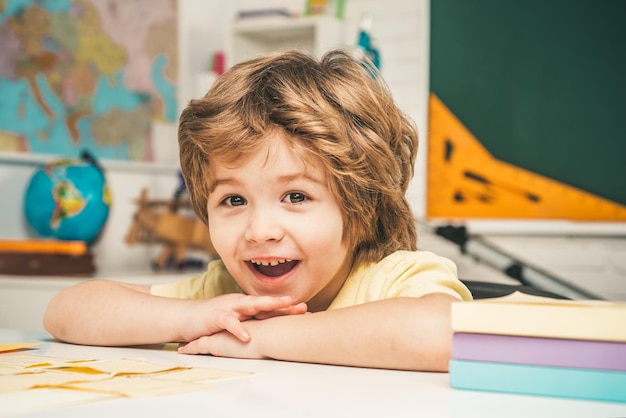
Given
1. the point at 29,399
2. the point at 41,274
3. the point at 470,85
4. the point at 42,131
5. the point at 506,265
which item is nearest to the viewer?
the point at 29,399

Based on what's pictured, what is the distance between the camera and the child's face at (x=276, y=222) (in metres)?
0.91

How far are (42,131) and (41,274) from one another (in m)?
0.53

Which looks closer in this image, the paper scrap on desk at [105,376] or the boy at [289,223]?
the paper scrap on desk at [105,376]

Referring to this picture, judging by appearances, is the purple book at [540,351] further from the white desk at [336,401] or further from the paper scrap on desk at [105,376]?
the paper scrap on desk at [105,376]

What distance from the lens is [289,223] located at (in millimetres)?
915

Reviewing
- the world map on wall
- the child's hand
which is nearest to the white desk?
the child's hand

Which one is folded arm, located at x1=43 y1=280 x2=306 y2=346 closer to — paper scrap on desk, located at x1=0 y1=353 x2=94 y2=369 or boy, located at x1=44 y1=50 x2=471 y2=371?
boy, located at x1=44 y1=50 x2=471 y2=371

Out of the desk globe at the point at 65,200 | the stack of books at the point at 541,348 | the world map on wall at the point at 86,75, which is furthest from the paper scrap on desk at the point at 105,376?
the world map on wall at the point at 86,75

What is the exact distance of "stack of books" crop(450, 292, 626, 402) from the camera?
0.58 meters

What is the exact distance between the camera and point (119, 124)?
2.79 metres

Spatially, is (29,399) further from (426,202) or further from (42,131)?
(426,202)

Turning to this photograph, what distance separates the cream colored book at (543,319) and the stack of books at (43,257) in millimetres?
1718

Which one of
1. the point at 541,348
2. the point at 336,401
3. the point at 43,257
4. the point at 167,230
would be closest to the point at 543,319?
the point at 541,348

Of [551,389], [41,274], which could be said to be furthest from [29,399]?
[41,274]
